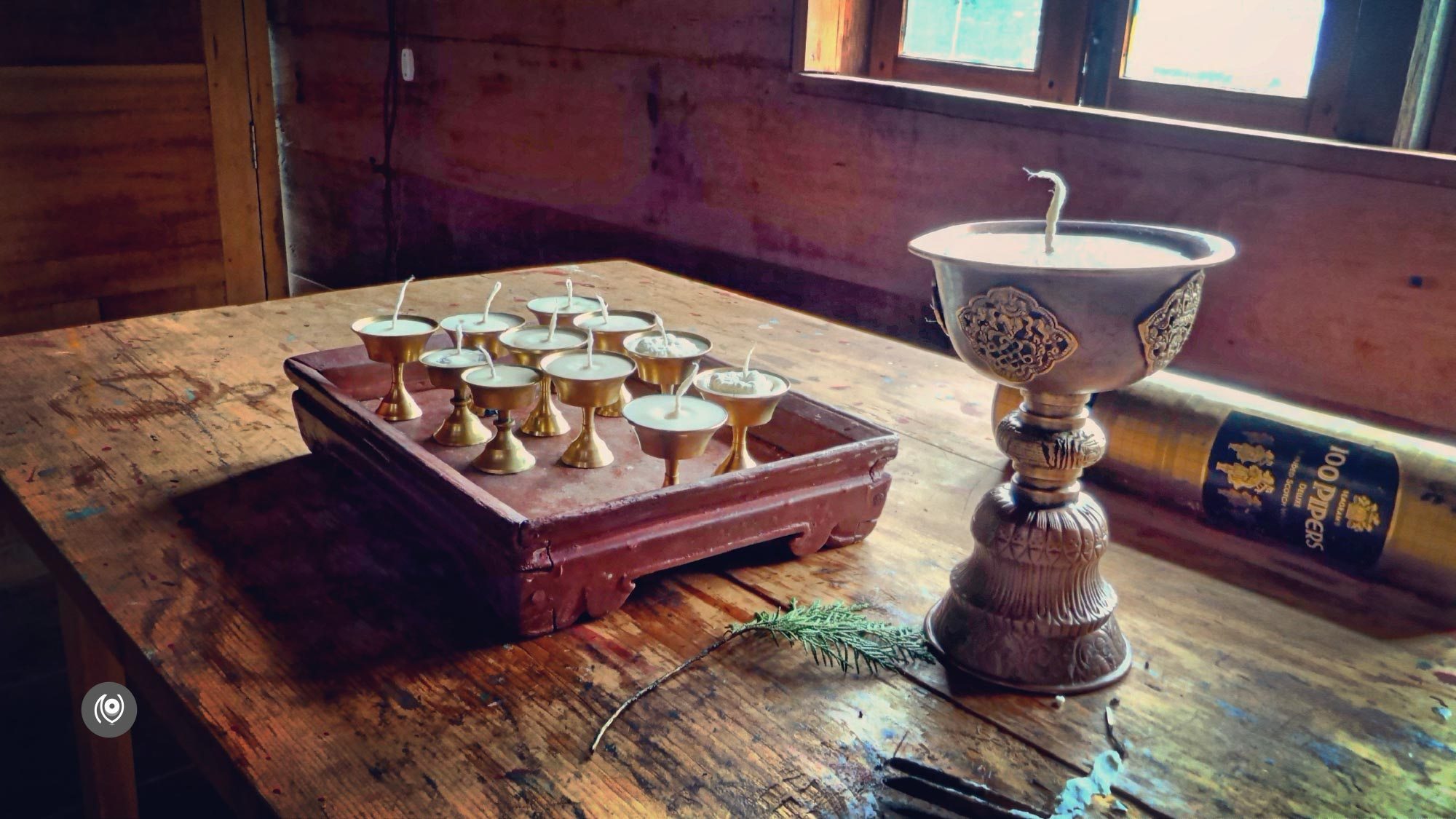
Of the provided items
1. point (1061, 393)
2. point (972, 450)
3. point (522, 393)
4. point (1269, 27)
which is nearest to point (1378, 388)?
point (1269, 27)

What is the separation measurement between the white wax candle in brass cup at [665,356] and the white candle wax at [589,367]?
15 millimetres

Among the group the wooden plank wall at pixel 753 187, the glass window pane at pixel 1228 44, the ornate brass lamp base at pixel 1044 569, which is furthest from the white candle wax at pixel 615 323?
the glass window pane at pixel 1228 44

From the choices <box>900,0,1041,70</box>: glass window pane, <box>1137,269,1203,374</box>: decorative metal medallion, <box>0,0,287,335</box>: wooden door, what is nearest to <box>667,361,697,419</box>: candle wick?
<box>1137,269,1203,374</box>: decorative metal medallion

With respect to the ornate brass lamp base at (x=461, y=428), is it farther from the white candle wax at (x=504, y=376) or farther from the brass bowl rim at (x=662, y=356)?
the brass bowl rim at (x=662, y=356)

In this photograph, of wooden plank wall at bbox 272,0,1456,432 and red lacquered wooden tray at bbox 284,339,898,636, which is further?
wooden plank wall at bbox 272,0,1456,432

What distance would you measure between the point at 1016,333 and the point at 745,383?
32 cm

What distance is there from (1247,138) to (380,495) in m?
1.35

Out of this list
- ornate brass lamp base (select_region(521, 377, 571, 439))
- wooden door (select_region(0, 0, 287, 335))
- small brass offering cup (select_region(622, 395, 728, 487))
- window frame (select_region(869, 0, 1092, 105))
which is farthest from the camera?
wooden door (select_region(0, 0, 287, 335))

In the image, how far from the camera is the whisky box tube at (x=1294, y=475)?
2.92 feet

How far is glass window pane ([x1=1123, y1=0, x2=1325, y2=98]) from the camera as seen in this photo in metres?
1.70

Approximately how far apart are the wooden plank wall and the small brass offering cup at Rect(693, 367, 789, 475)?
106cm

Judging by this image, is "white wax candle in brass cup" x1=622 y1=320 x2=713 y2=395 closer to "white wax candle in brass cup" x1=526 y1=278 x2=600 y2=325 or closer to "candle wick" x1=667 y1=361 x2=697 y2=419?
"candle wick" x1=667 y1=361 x2=697 y2=419

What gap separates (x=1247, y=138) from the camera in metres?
1.67

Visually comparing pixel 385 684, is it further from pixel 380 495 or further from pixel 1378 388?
pixel 1378 388
